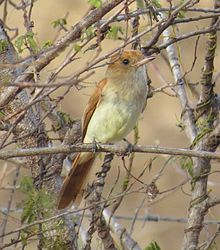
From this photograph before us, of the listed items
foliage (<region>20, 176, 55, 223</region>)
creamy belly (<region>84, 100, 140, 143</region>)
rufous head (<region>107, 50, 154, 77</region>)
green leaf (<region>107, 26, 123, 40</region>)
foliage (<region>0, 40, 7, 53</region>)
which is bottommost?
foliage (<region>20, 176, 55, 223</region>)

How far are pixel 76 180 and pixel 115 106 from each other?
0.41 m

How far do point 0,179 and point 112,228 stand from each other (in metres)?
0.94

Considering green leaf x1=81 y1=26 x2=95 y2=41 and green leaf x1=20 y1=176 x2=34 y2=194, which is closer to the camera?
green leaf x1=81 y1=26 x2=95 y2=41

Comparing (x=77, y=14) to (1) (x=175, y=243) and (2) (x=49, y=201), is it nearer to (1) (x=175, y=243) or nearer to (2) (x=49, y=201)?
(1) (x=175, y=243)

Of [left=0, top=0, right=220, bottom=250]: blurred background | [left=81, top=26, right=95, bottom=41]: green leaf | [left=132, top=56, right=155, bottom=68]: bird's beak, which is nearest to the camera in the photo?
[left=81, top=26, right=95, bottom=41]: green leaf

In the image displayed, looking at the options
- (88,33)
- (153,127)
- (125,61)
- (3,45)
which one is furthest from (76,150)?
(153,127)

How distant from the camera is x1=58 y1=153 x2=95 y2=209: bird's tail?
3941mm

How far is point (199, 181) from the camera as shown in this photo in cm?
381

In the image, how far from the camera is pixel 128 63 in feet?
14.4

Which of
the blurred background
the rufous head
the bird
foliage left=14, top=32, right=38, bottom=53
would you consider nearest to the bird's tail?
the bird

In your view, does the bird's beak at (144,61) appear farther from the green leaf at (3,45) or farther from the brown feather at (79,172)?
the green leaf at (3,45)

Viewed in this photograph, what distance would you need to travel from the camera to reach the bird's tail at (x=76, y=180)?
3.94 meters

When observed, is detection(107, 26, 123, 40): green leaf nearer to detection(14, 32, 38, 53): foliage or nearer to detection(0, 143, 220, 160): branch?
detection(14, 32, 38, 53): foliage

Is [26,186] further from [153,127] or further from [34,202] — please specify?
[153,127]
